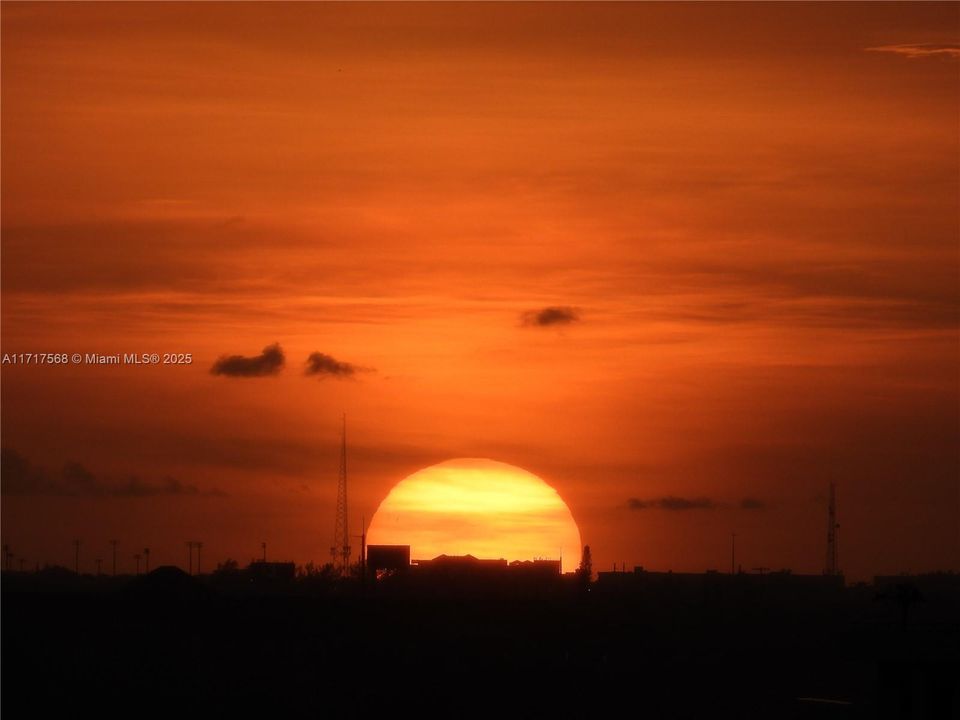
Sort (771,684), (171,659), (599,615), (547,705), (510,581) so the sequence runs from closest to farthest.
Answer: (547,705) → (771,684) → (171,659) → (599,615) → (510,581)

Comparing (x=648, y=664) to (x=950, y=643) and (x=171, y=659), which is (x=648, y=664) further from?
(x=950, y=643)

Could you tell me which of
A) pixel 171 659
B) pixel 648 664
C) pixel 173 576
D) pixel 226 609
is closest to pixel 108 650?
pixel 171 659

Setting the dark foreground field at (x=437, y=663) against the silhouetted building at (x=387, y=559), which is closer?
the dark foreground field at (x=437, y=663)

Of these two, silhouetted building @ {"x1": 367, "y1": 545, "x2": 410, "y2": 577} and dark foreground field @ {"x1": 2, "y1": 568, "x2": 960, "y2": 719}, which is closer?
dark foreground field @ {"x1": 2, "y1": 568, "x2": 960, "y2": 719}

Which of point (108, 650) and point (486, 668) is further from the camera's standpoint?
point (108, 650)

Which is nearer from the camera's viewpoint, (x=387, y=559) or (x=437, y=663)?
(x=437, y=663)

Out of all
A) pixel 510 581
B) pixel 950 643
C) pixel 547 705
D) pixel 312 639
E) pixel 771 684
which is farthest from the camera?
pixel 510 581
